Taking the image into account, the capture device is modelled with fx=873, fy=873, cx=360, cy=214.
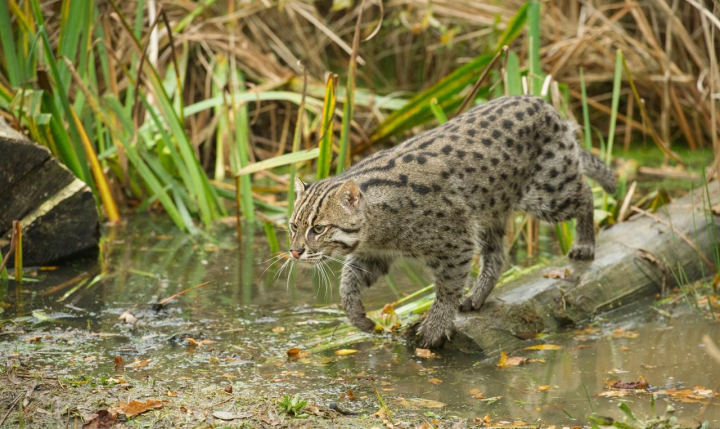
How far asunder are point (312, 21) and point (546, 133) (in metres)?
5.32

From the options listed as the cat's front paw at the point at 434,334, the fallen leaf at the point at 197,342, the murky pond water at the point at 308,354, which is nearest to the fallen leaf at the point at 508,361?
the murky pond water at the point at 308,354

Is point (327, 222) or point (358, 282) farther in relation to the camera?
point (358, 282)

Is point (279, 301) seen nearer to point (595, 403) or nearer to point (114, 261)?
point (114, 261)

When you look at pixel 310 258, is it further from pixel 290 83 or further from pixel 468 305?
pixel 290 83

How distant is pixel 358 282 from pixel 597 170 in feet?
7.91

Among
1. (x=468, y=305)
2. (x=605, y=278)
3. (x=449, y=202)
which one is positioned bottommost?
(x=468, y=305)

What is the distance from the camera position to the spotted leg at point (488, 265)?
20.2 feet

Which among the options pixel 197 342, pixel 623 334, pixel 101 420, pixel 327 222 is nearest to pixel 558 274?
pixel 623 334

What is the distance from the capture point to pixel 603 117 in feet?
40.6

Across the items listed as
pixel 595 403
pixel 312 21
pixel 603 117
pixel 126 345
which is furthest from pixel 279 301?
pixel 603 117

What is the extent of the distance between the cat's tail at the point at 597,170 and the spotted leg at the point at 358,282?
1957 millimetres

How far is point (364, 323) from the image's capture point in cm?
595

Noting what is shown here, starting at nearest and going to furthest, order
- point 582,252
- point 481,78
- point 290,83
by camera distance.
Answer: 1. point 582,252
2. point 481,78
3. point 290,83

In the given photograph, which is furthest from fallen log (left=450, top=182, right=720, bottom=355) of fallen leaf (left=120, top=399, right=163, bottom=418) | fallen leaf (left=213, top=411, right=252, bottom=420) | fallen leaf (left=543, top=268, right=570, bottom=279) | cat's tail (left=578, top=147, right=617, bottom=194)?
fallen leaf (left=120, top=399, right=163, bottom=418)
